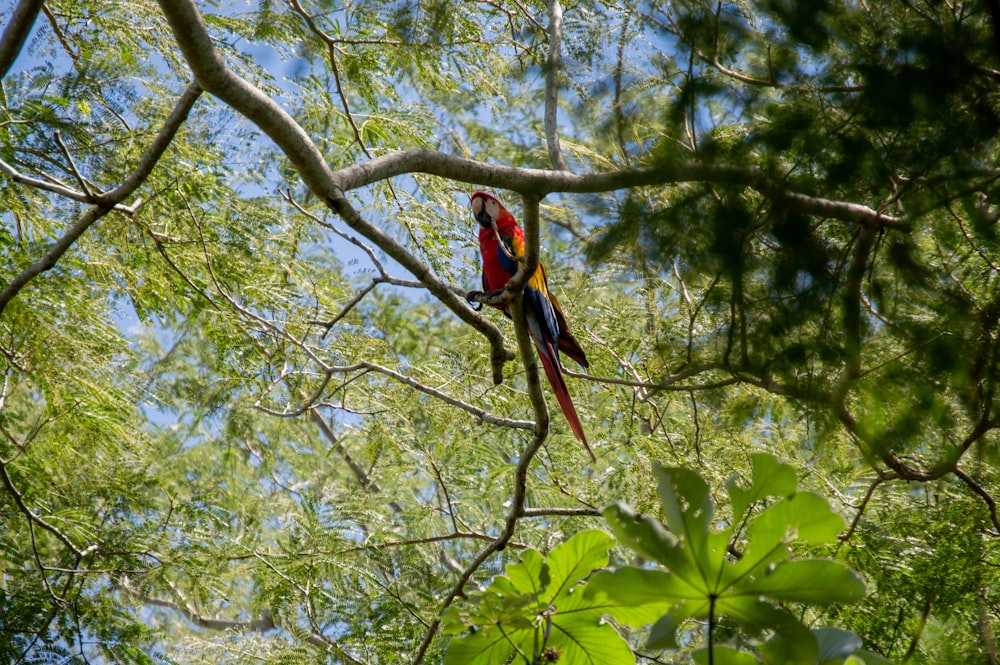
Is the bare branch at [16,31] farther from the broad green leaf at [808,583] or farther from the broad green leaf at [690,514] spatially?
the broad green leaf at [808,583]

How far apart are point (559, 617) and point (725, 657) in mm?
286

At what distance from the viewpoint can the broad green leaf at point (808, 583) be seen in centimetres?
93

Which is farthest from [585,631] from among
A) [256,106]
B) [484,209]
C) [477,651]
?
[484,209]

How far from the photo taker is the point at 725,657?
990 millimetres

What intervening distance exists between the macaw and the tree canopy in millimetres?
142

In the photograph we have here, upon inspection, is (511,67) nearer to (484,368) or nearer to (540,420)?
(484,368)

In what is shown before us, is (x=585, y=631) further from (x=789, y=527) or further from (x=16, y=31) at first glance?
(x=16, y=31)

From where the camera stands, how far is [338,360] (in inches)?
144

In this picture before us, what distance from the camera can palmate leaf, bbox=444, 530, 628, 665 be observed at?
118 centimetres

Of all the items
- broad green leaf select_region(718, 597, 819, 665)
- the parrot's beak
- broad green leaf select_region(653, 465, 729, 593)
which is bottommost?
broad green leaf select_region(718, 597, 819, 665)

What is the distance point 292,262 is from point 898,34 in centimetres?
334

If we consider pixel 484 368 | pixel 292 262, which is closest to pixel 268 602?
pixel 484 368

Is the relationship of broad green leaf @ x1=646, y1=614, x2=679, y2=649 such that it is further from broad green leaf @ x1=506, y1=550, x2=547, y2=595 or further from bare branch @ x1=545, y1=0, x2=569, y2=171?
A: bare branch @ x1=545, y1=0, x2=569, y2=171

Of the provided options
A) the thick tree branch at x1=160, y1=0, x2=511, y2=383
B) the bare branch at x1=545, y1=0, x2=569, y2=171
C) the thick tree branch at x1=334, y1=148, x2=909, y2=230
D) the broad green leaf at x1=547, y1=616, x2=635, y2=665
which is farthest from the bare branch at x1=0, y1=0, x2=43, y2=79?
the broad green leaf at x1=547, y1=616, x2=635, y2=665
